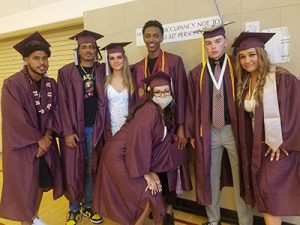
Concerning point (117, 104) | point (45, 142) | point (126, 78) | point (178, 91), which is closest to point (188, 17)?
point (178, 91)

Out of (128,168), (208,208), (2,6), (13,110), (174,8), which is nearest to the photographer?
(128,168)

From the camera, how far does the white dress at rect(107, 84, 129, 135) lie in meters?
2.79

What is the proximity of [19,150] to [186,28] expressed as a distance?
2.08m

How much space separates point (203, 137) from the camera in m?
2.51

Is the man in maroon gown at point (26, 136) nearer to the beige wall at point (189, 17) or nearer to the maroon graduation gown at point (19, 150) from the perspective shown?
the maroon graduation gown at point (19, 150)

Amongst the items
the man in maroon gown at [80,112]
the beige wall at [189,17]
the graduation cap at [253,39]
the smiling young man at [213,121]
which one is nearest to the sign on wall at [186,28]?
the beige wall at [189,17]

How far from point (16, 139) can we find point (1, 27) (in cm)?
386

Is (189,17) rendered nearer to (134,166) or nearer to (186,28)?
(186,28)

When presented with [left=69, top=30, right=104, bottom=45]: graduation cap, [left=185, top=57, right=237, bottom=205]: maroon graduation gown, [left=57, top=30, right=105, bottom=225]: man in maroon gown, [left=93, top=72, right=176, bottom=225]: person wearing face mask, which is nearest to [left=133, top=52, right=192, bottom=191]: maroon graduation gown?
[left=185, top=57, right=237, bottom=205]: maroon graduation gown

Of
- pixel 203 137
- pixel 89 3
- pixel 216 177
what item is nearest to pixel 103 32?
pixel 89 3

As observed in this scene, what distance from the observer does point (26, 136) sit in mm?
2512

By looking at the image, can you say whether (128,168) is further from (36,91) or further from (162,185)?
(36,91)

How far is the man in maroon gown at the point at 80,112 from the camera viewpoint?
280 cm

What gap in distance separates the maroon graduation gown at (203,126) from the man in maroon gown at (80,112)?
873 millimetres
